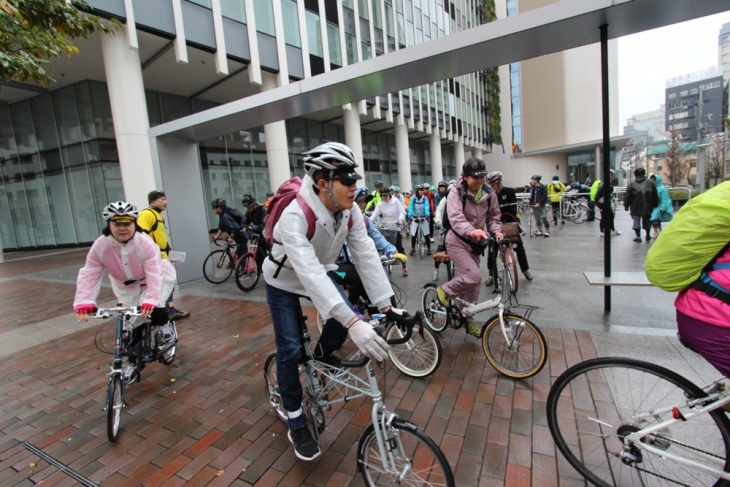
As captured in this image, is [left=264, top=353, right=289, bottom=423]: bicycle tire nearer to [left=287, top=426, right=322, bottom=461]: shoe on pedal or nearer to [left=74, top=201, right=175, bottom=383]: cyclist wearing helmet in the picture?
[left=287, top=426, right=322, bottom=461]: shoe on pedal

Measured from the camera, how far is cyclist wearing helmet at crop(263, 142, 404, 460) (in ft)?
6.33

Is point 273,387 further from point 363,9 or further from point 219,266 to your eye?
point 363,9

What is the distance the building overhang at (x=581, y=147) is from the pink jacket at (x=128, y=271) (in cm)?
4221

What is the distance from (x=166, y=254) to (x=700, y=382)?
Answer: 644cm

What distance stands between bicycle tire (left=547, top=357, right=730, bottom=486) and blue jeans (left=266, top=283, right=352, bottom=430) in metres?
1.44

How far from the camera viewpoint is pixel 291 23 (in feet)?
51.6

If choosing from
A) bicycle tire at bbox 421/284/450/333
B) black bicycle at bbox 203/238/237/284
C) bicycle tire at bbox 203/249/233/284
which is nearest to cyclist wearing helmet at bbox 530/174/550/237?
bicycle tire at bbox 421/284/450/333

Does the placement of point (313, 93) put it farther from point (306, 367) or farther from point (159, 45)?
→ point (159, 45)

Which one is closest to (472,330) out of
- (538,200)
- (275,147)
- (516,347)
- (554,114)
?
(516,347)

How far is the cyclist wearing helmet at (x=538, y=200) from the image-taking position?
10906 mm

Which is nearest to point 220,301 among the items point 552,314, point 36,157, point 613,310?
point 552,314

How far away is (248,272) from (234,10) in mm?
11085

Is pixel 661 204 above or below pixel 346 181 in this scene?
below

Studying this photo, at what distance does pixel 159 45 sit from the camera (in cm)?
1193
